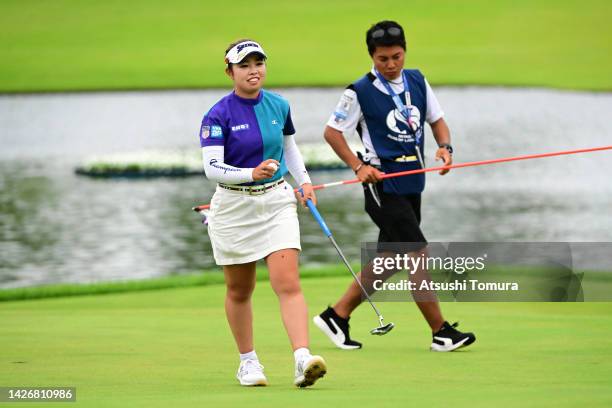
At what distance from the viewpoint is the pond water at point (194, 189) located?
15.5m

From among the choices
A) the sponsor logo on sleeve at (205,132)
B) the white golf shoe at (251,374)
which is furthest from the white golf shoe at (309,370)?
the sponsor logo on sleeve at (205,132)

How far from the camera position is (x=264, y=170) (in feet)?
19.7

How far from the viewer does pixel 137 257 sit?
14.9m

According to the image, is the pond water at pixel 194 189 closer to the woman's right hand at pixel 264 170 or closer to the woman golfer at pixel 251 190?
the woman golfer at pixel 251 190

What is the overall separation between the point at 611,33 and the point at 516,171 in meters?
28.8

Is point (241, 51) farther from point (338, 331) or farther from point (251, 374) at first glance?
point (338, 331)

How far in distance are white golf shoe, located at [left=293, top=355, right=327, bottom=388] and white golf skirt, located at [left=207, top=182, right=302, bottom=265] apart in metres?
0.68

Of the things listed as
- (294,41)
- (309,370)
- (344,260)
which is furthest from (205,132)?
(294,41)

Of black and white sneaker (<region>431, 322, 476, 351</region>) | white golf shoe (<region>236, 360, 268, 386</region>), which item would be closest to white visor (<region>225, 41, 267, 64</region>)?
white golf shoe (<region>236, 360, 268, 386</region>)

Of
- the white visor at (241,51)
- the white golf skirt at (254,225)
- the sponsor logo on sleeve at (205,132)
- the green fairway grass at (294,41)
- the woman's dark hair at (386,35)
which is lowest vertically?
the white golf skirt at (254,225)

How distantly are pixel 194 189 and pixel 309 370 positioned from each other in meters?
17.1

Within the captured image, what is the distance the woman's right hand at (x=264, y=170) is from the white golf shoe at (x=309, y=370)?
865 millimetres

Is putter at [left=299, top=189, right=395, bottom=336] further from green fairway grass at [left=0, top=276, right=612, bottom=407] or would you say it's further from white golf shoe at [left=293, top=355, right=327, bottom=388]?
white golf shoe at [left=293, top=355, right=327, bottom=388]

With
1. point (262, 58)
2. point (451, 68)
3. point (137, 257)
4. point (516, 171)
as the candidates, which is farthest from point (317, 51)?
point (262, 58)
